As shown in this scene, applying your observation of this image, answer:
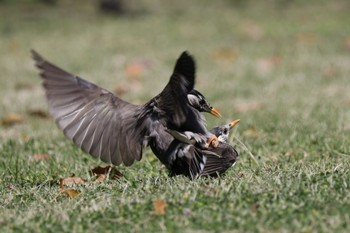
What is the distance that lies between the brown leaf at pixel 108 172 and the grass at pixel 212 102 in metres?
0.11

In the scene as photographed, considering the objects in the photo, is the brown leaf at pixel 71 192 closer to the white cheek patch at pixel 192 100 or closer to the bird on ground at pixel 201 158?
the bird on ground at pixel 201 158

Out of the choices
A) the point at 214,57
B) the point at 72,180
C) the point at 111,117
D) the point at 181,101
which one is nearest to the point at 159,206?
the point at 181,101

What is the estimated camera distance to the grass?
140 inches

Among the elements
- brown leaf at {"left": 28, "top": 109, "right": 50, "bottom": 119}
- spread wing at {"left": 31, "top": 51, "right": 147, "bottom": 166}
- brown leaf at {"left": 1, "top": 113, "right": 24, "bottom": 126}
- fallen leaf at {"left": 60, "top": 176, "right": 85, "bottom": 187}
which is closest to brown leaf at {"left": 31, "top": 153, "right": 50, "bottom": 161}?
fallen leaf at {"left": 60, "top": 176, "right": 85, "bottom": 187}

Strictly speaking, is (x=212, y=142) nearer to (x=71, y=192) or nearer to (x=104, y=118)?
(x=104, y=118)

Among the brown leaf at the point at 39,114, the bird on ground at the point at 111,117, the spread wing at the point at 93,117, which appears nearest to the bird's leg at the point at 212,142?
the bird on ground at the point at 111,117

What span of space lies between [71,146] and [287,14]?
32.3 feet

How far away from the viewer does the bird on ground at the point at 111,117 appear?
4359mm

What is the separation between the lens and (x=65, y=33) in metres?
14.7

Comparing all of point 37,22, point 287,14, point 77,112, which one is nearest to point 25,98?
point 77,112

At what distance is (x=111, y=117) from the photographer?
15.1ft

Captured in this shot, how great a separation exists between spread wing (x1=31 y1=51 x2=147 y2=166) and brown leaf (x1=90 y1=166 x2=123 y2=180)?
420 mm

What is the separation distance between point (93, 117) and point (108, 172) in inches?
20.8

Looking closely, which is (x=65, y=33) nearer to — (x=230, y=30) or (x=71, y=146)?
(x=230, y=30)
